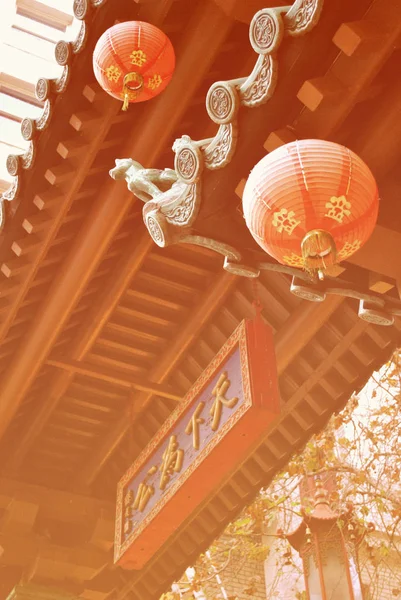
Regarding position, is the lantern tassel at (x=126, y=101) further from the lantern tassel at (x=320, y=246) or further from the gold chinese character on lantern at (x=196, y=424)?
the gold chinese character on lantern at (x=196, y=424)

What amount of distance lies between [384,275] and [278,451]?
8.57ft

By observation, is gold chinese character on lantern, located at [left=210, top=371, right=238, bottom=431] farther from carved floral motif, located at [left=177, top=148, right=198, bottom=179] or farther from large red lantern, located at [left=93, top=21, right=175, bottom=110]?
large red lantern, located at [left=93, top=21, right=175, bottom=110]

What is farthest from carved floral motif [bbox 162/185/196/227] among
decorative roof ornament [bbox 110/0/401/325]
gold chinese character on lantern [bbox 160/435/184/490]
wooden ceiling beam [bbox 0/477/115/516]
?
wooden ceiling beam [bbox 0/477/115/516]

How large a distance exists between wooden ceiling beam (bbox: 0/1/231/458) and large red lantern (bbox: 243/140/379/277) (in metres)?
1.37

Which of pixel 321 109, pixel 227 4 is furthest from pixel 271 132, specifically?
pixel 227 4

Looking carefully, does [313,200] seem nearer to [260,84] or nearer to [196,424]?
[260,84]

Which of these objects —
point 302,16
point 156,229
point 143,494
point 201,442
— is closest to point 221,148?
point 156,229

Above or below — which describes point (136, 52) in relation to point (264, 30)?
above

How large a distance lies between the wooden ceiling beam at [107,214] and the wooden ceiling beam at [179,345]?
38.6 inches

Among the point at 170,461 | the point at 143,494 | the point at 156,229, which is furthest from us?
the point at 143,494

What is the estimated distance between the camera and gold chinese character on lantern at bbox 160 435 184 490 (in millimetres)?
5605

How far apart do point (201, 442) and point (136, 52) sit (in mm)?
2668

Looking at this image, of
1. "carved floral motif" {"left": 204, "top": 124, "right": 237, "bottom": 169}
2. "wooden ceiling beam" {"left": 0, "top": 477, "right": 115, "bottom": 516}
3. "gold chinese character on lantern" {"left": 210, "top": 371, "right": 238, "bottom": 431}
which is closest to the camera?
"carved floral motif" {"left": 204, "top": 124, "right": 237, "bottom": 169}

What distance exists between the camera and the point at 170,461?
5660 millimetres
